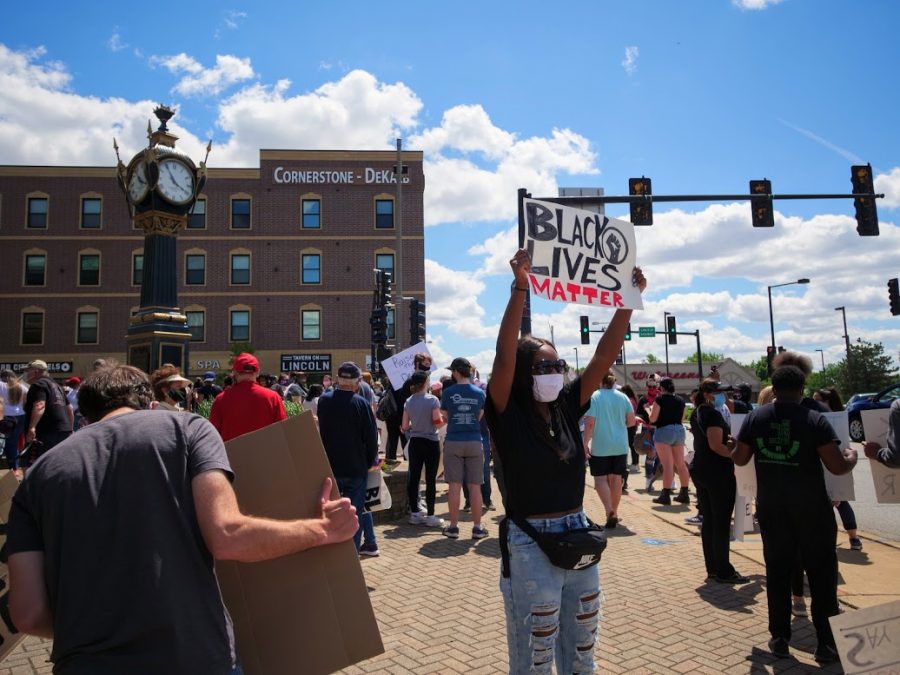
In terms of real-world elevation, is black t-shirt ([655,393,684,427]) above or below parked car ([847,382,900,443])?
above

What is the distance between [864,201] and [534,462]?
1633cm

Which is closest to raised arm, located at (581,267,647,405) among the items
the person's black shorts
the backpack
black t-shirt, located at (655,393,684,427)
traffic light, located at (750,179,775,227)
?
the person's black shorts

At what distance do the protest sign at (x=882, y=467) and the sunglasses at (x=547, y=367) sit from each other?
263 cm

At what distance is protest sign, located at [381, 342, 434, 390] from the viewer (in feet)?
35.3

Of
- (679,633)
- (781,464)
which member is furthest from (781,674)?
(781,464)

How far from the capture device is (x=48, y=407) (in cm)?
877

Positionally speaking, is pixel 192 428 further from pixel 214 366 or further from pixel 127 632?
pixel 214 366

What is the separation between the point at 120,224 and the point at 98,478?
43.3 m

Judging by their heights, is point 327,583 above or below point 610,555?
above

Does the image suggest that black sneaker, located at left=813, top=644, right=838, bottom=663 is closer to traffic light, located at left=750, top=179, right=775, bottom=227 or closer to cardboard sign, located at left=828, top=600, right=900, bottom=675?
cardboard sign, located at left=828, top=600, right=900, bottom=675

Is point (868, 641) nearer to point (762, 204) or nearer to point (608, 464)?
point (608, 464)

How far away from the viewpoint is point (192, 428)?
2.19m

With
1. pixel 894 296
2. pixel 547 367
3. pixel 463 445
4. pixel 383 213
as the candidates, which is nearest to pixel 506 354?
pixel 547 367

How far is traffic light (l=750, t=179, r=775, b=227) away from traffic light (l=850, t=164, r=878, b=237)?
2227mm
